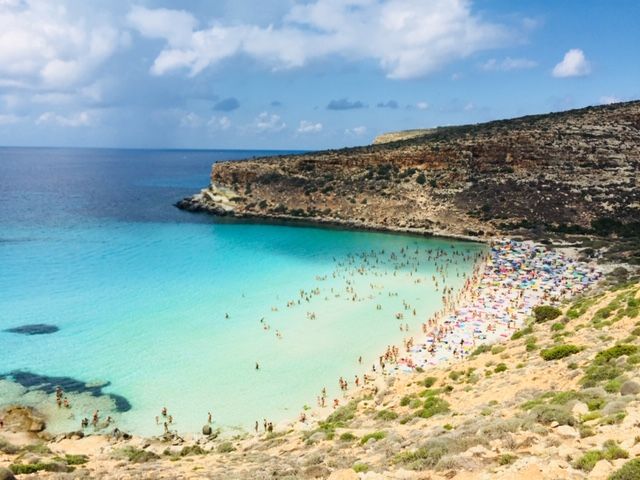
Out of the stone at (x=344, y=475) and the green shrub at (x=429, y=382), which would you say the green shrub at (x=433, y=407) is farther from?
the stone at (x=344, y=475)

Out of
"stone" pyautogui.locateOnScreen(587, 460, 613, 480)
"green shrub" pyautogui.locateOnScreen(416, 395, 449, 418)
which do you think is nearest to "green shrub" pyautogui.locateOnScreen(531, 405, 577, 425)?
"stone" pyautogui.locateOnScreen(587, 460, 613, 480)

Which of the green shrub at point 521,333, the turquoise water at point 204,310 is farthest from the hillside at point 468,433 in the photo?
the turquoise water at point 204,310

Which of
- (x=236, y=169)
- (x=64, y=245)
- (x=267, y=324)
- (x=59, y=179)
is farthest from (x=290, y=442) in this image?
(x=59, y=179)

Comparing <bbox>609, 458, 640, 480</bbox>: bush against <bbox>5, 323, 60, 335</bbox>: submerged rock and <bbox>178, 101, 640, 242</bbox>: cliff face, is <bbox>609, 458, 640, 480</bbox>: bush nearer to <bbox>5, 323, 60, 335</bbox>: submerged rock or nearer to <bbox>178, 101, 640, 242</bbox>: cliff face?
<bbox>5, 323, 60, 335</bbox>: submerged rock

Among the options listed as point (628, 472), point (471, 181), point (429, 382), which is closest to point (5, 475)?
point (628, 472)

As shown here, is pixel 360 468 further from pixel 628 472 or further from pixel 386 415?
pixel 386 415

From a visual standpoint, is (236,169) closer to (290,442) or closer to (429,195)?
(429,195)
